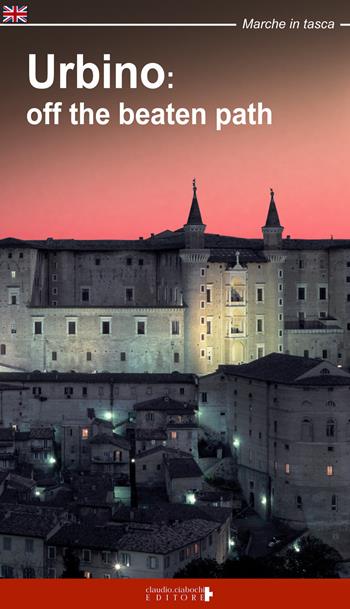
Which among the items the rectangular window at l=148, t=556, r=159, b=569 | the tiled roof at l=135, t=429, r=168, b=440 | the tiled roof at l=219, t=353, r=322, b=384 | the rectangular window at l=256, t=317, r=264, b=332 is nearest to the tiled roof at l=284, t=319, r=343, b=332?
the rectangular window at l=256, t=317, r=264, b=332

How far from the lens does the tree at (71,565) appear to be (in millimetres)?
22156

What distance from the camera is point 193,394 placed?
32.8 m

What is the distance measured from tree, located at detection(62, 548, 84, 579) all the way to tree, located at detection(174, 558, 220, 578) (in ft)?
6.99

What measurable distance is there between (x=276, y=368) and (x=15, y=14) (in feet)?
53.0

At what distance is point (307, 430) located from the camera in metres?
28.8

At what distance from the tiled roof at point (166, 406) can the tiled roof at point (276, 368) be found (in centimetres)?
166

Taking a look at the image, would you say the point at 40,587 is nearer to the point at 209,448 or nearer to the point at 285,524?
the point at 285,524

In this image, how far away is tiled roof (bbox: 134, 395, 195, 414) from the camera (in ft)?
103

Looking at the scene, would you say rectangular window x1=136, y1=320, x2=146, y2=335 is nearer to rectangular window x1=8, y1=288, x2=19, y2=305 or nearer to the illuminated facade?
the illuminated facade

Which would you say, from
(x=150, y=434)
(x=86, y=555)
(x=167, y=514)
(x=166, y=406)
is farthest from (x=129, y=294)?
(x=86, y=555)

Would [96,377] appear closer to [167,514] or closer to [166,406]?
[166,406]

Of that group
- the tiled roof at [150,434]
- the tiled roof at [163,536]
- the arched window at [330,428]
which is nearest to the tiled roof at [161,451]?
the tiled roof at [150,434]

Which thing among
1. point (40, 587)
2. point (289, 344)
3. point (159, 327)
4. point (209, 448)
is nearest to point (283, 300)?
point (289, 344)

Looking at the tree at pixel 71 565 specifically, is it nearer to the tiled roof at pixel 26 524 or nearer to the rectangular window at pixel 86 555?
→ the rectangular window at pixel 86 555
